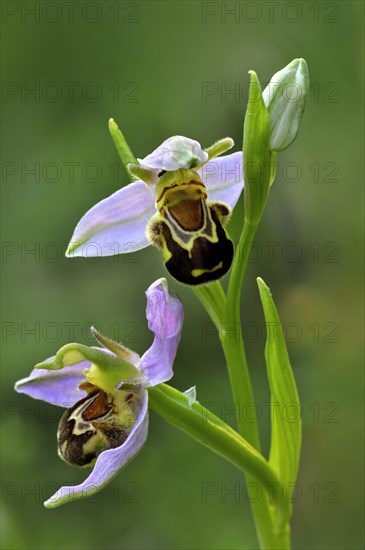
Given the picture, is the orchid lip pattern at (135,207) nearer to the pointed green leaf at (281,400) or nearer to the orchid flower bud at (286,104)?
the orchid flower bud at (286,104)

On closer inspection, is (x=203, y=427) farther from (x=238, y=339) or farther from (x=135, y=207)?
(x=135, y=207)

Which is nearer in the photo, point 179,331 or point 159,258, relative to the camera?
point 179,331

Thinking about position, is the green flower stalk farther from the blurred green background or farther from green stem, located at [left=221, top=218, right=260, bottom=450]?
the blurred green background

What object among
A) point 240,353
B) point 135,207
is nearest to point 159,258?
point 135,207

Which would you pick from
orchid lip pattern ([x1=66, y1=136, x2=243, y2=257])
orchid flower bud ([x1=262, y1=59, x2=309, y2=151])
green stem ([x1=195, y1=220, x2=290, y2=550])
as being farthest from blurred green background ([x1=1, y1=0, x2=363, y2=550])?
orchid flower bud ([x1=262, y1=59, x2=309, y2=151])

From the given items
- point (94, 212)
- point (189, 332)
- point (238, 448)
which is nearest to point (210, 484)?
point (189, 332)

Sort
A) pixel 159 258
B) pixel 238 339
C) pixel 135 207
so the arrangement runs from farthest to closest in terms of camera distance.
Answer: pixel 159 258 → pixel 135 207 → pixel 238 339

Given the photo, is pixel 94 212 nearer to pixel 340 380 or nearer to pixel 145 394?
pixel 145 394
